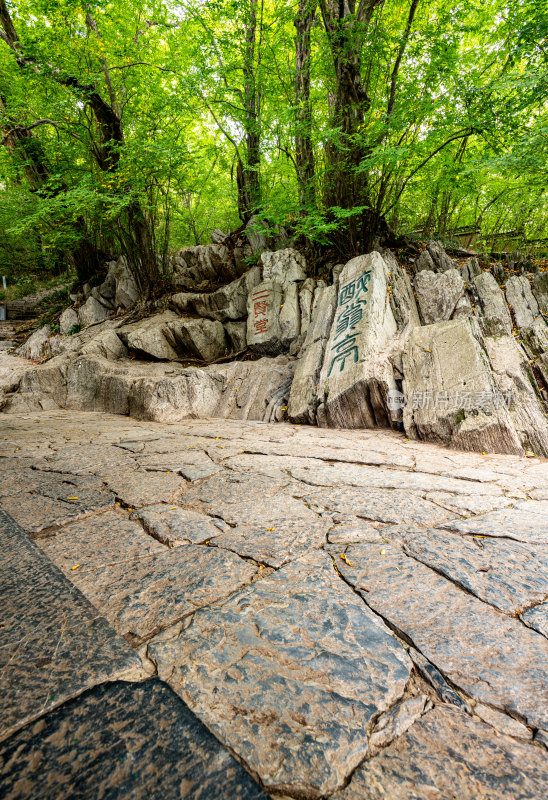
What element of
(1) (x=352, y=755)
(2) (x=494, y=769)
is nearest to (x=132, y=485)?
(1) (x=352, y=755)

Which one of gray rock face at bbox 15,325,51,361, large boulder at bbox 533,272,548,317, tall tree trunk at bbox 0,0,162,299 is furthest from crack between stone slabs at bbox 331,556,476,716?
gray rock face at bbox 15,325,51,361

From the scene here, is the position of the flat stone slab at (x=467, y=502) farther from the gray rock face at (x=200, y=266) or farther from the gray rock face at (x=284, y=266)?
the gray rock face at (x=200, y=266)

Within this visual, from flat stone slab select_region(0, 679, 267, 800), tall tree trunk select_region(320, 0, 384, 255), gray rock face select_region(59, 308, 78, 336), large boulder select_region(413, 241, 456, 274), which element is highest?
tall tree trunk select_region(320, 0, 384, 255)

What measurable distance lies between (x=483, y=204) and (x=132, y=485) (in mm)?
11489

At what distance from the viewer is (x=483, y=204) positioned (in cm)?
938

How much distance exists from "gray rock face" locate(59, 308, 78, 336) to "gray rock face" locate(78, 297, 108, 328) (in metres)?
0.21

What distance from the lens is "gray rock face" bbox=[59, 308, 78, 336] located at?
12.2 metres

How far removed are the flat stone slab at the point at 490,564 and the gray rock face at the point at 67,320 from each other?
44.6 ft

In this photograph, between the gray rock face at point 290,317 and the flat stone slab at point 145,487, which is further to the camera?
the gray rock face at point 290,317

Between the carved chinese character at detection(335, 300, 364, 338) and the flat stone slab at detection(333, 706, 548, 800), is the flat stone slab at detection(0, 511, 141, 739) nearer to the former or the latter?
the flat stone slab at detection(333, 706, 548, 800)

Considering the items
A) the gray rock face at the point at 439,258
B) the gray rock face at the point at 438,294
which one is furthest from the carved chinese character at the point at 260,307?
the gray rock face at the point at 439,258

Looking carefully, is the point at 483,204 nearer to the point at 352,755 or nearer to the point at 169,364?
the point at 169,364

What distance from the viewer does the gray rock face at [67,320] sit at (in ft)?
40.1

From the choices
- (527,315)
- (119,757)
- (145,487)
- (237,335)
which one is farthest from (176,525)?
(237,335)
